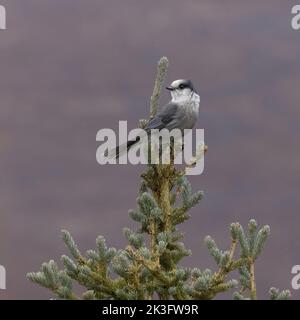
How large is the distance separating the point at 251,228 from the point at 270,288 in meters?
0.93

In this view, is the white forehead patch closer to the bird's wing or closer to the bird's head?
the bird's head

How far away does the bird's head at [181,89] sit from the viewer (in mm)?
9422

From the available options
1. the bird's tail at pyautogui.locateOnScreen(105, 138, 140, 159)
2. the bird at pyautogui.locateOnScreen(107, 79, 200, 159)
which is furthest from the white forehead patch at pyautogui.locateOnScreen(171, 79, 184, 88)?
the bird's tail at pyautogui.locateOnScreen(105, 138, 140, 159)

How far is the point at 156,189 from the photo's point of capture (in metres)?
7.86

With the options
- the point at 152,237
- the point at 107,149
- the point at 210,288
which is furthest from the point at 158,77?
the point at 210,288

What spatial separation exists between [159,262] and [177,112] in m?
2.96

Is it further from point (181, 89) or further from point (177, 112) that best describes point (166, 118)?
point (181, 89)

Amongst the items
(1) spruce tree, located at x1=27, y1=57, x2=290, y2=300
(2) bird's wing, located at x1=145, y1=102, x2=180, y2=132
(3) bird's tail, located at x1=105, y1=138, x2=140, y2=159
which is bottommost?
(1) spruce tree, located at x1=27, y1=57, x2=290, y2=300

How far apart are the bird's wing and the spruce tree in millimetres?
1192

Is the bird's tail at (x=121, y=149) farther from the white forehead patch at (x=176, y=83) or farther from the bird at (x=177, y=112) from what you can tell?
the white forehead patch at (x=176, y=83)

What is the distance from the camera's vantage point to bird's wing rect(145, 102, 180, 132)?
879cm

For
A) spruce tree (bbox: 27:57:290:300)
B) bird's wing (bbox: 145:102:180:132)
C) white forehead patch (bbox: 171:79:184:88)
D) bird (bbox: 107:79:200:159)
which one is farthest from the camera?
white forehead patch (bbox: 171:79:184:88)
